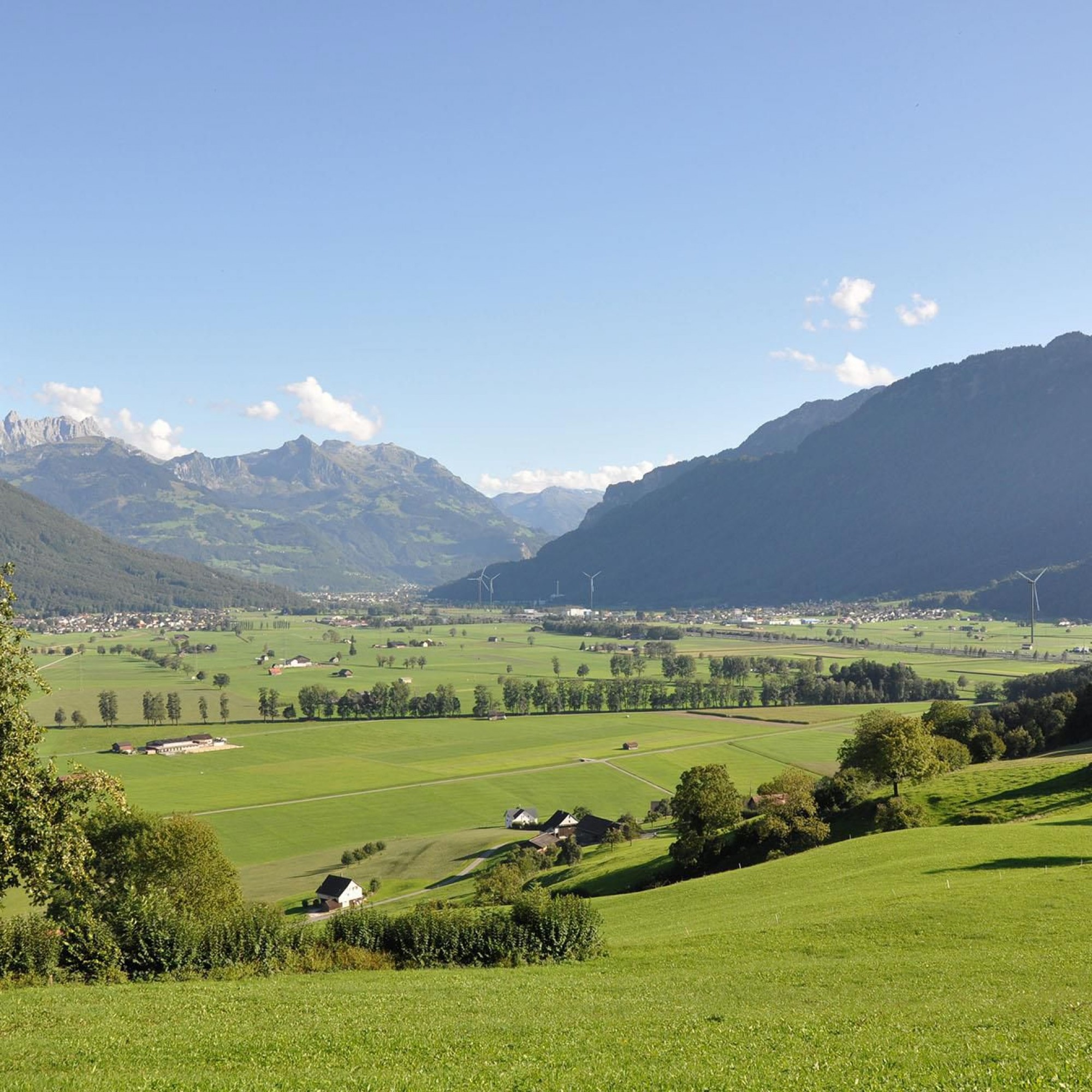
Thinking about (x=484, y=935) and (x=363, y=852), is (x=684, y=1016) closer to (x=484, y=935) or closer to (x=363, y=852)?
(x=484, y=935)

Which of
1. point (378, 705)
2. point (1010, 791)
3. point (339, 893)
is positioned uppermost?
point (1010, 791)

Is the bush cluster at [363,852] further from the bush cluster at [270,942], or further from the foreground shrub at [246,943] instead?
the foreground shrub at [246,943]

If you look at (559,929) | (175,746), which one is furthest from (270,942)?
(175,746)

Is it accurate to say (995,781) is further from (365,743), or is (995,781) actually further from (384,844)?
(365,743)

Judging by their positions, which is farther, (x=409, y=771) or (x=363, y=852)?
(x=409, y=771)

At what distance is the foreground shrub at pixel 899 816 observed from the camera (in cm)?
Result: 6228

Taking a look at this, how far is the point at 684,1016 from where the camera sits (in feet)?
77.8

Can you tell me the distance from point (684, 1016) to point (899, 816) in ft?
147

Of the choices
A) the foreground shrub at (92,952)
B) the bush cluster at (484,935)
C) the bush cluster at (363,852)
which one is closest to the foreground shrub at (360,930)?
the bush cluster at (484,935)

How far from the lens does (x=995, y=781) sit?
69.6 m

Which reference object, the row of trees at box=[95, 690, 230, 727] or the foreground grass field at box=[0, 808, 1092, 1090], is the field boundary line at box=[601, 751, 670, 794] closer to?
the foreground grass field at box=[0, 808, 1092, 1090]

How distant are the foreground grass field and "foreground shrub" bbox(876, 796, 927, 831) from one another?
21846mm

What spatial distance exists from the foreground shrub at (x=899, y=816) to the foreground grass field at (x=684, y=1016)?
21.8 m

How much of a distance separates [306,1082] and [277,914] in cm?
2327
